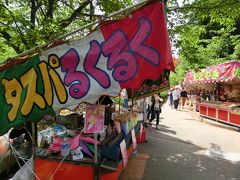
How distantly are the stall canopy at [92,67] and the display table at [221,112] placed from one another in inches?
443

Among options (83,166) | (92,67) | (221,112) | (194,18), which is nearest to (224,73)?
(221,112)

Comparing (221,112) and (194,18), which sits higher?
(194,18)

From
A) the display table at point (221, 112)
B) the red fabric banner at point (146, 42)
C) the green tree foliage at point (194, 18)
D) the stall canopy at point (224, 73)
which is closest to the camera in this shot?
the red fabric banner at point (146, 42)

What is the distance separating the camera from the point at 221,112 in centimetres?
1520

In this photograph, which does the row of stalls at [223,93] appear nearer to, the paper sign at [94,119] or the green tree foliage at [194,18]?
the green tree foliage at [194,18]

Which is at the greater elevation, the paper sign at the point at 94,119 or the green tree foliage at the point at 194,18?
the green tree foliage at the point at 194,18

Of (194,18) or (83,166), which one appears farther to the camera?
(194,18)

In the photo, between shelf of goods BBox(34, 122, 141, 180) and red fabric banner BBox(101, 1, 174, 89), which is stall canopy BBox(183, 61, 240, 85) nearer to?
shelf of goods BBox(34, 122, 141, 180)

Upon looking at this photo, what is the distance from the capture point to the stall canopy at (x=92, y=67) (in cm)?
349

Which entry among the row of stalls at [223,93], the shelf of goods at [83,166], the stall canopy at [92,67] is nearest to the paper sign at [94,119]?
the shelf of goods at [83,166]

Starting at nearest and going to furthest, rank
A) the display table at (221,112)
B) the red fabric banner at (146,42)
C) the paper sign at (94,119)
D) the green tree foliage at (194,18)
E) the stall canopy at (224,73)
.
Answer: the red fabric banner at (146,42) < the paper sign at (94,119) < the green tree foliage at (194,18) < the display table at (221,112) < the stall canopy at (224,73)

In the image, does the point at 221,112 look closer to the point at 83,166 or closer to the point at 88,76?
the point at 83,166

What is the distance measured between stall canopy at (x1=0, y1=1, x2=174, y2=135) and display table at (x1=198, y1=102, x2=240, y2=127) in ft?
36.9

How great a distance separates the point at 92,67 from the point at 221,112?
13033 millimetres
